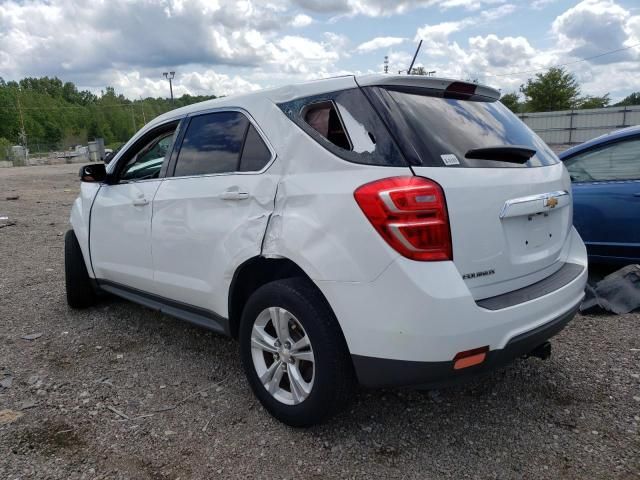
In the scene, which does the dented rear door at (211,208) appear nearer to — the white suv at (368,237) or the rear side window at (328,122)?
the white suv at (368,237)

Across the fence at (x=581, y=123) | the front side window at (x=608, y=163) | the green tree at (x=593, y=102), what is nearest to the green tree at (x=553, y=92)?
the green tree at (x=593, y=102)

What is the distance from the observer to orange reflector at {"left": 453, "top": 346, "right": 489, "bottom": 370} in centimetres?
217

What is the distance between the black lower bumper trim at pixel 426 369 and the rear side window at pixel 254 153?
45.2 inches

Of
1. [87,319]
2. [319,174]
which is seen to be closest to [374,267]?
[319,174]

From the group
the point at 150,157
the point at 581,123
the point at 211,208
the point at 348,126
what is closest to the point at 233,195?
the point at 211,208

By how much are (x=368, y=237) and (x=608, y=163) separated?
3549 millimetres

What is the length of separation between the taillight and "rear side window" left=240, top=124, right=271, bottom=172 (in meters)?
0.81

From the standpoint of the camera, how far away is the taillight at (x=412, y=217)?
2135mm

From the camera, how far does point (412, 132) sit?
233 cm

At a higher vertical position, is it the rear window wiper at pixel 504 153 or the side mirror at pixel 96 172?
the rear window wiper at pixel 504 153

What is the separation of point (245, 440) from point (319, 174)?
4.64ft

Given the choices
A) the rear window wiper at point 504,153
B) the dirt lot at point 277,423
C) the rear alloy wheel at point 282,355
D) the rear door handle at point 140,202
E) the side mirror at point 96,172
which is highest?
the rear window wiper at point 504,153

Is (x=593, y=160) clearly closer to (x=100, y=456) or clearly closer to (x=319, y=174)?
(x=319, y=174)

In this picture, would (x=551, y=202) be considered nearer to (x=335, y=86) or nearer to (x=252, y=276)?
(x=335, y=86)
